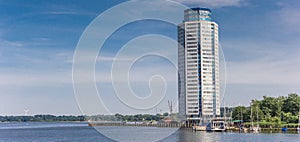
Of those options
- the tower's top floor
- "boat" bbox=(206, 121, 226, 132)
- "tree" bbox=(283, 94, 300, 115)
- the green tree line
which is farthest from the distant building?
"tree" bbox=(283, 94, 300, 115)

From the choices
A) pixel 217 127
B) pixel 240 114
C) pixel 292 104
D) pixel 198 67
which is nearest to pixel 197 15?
pixel 198 67

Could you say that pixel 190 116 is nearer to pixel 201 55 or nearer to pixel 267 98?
pixel 201 55

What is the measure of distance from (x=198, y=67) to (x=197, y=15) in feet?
74.6

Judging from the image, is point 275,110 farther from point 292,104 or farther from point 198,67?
point 198,67

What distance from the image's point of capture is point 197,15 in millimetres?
172875

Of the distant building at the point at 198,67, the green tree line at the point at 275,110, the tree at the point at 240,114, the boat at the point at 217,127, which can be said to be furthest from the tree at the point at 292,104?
the distant building at the point at 198,67

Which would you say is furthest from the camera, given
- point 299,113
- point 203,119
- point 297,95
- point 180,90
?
point 180,90

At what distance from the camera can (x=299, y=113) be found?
346 ft

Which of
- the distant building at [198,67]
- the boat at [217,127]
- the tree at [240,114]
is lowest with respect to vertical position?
the boat at [217,127]

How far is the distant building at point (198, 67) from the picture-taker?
166250mm

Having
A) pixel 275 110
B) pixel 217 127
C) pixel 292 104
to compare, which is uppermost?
pixel 292 104

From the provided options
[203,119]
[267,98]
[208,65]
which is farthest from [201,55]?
[267,98]

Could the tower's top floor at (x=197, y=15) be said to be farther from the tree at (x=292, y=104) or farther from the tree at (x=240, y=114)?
the tree at (x=292, y=104)

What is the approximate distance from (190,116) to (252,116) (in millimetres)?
49297
